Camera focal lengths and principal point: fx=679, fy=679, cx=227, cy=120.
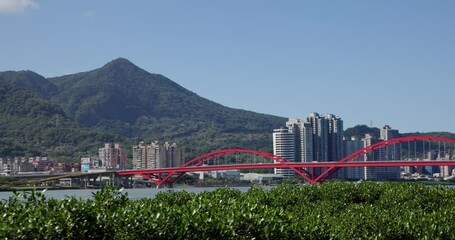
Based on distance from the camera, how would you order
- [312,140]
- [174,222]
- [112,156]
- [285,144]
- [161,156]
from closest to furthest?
1. [174,222]
2. [312,140]
3. [285,144]
4. [161,156]
5. [112,156]

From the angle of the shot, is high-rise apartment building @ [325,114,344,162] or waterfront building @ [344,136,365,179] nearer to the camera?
waterfront building @ [344,136,365,179]

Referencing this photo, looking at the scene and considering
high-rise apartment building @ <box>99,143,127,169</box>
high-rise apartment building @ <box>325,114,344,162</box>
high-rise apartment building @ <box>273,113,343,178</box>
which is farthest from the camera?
high-rise apartment building @ <box>99,143,127,169</box>

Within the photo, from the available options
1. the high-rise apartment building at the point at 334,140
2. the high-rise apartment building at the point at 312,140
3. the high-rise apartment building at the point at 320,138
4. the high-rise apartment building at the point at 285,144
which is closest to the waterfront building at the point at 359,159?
the high-rise apartment building at the point at 334,140

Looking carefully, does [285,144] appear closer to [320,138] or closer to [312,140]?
[312,140]

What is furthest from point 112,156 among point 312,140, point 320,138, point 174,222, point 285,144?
point 174,222

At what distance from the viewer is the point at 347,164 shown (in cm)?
8125

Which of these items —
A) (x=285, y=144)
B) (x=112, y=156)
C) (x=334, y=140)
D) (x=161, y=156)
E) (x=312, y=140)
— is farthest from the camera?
(x=112, y=156)

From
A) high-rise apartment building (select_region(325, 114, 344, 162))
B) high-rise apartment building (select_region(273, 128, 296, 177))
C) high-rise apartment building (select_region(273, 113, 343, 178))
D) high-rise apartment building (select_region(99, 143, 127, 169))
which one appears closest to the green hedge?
high-rise apartment building (select_region(273, 113, 343, 178))

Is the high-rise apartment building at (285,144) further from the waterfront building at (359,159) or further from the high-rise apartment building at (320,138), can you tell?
the waterfront building at (359,159)

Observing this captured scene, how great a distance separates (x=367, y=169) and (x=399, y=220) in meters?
139

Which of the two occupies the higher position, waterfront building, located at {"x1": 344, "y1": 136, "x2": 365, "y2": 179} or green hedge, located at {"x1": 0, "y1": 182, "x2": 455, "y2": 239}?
waterfront building, located at {"x1": 344, "y1": 136, "x2": 365, "y2": 179}

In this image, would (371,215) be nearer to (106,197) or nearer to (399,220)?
(399,220)

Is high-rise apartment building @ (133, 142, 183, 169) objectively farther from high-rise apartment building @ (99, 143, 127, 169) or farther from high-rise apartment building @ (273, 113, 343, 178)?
high-rise apartment building @ (273, 113, 343, 178)

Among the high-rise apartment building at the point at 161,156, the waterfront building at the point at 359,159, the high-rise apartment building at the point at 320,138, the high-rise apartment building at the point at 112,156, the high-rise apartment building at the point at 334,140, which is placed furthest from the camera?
the high-rise apartment building at the point at 112,156
